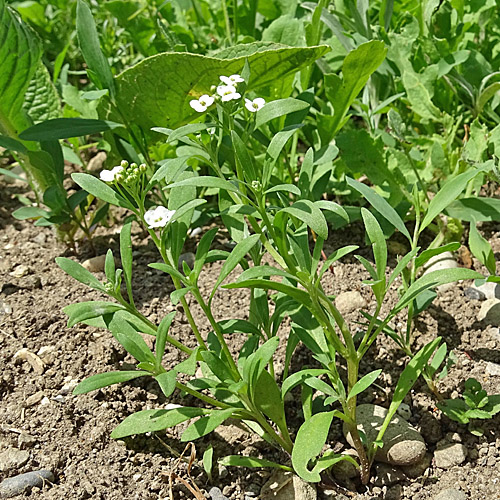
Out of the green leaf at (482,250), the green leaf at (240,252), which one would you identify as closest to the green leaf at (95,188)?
the green leaf at (240,252)

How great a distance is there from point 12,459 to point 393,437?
92 centimetres

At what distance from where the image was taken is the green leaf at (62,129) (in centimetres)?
204

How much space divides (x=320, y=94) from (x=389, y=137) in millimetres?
461

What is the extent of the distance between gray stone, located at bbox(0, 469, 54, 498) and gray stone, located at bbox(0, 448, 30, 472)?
1.2 inches

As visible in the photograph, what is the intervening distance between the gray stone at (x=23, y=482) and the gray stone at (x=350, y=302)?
0.93m

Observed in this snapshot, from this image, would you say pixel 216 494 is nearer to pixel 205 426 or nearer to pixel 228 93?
pixel 205 426

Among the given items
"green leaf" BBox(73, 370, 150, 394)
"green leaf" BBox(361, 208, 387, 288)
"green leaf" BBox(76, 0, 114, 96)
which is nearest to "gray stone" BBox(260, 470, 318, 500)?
"green leaf" BBox(73, 370, 150, 394)

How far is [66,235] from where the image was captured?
2383 mm

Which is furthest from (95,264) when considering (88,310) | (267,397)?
(267,397)

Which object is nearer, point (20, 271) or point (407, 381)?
point (407, 381)

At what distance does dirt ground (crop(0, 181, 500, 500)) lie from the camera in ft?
5.26

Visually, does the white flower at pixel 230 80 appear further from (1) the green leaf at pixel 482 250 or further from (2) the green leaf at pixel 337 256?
(1) the green leaf at pixel 482 250

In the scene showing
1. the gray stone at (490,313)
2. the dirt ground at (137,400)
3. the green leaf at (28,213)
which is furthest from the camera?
the green leaf at (28,213)

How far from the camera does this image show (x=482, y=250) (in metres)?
1.85
